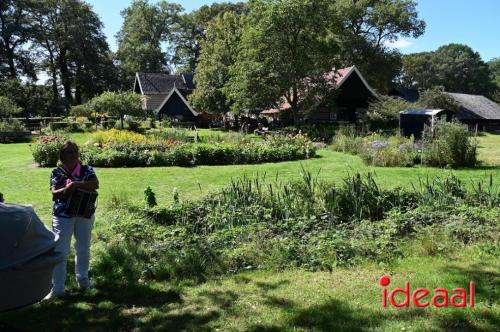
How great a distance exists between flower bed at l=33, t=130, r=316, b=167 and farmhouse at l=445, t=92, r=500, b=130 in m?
29.0

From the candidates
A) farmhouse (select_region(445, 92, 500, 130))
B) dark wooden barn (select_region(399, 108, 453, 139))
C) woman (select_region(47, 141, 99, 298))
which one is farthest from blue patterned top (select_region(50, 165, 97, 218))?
farmhouse (select_region(445, 92, 500, 130))

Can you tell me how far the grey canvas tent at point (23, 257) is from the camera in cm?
351

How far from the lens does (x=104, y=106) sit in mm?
31891

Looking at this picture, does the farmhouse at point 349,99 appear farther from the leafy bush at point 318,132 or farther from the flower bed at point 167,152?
the flower bed at point 167,152

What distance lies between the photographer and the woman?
193 inches

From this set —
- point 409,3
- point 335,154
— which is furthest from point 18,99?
point 409,3

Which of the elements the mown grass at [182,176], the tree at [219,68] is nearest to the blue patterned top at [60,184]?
the mown grass at [182,176]

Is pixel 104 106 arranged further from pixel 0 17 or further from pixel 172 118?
pixel 0 17

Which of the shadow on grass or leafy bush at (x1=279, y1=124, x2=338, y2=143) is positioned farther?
leafy bush at (x1=279, y1=124, x2=338, y2=143)

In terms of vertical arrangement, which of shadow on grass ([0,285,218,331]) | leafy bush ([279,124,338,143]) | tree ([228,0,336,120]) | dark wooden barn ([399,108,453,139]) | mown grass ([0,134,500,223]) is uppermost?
tree ([228,0,336,120])

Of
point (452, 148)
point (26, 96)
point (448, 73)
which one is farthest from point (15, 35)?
point (448, 73)

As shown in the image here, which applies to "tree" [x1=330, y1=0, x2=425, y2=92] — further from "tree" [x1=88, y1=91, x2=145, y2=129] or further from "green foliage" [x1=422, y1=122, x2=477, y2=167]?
"green foliage" [x1=422, y1=122, x2=477, y2=167]

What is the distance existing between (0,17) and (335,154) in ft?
174

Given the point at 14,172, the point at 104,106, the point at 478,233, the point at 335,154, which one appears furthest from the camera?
the point at 104,106
